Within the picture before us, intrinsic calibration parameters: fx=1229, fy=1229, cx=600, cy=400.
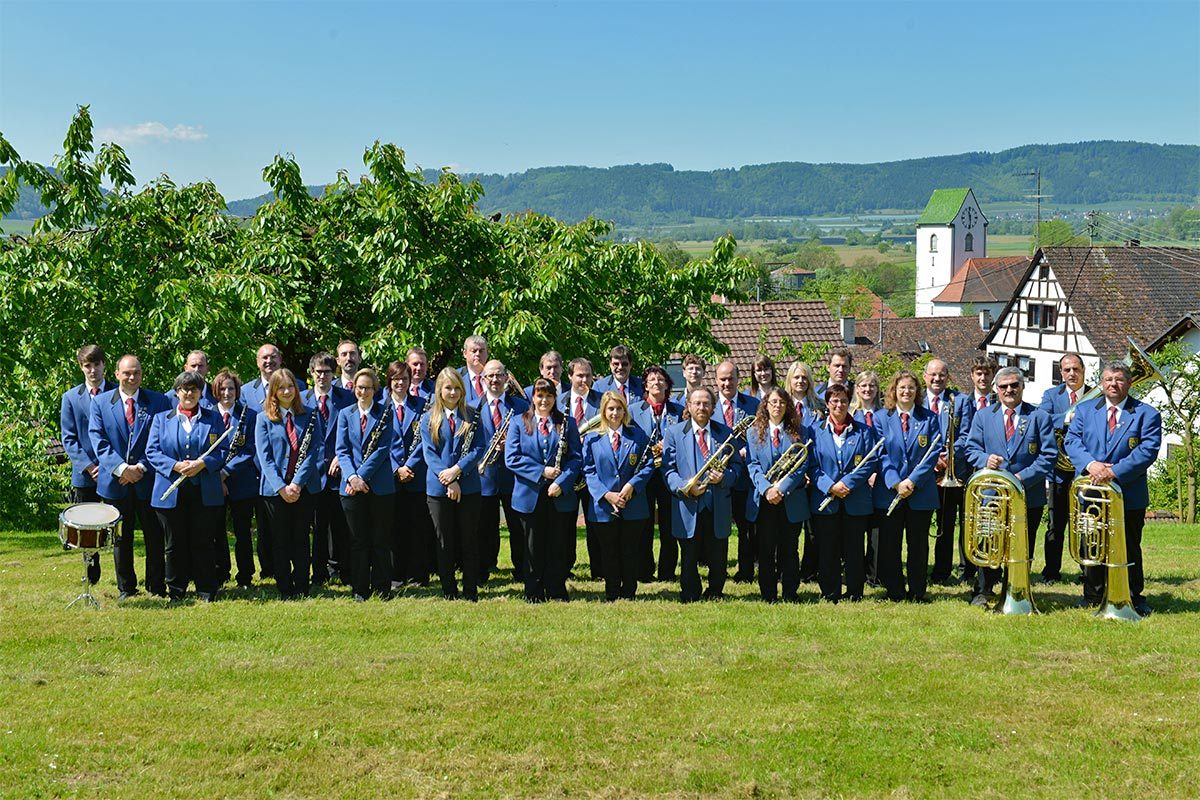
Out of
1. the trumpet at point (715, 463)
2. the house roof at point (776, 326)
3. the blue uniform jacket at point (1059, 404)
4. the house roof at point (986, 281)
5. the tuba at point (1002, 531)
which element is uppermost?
the house roof at point (986, 281)

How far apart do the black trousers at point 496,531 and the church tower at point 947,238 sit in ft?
450

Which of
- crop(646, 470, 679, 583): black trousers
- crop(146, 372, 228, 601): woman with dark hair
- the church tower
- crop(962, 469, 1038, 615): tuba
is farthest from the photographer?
the church tower

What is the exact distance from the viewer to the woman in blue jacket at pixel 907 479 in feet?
33.8

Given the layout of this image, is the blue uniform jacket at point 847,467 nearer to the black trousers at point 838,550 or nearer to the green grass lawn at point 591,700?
the black trousers at point 838,550

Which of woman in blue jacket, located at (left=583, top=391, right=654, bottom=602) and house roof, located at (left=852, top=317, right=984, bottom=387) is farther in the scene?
house roof, located at (left=852, top=317, right=984, bottom=387)

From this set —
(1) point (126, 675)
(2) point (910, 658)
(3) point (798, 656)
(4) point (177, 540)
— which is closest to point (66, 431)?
(4) point (177, 540)

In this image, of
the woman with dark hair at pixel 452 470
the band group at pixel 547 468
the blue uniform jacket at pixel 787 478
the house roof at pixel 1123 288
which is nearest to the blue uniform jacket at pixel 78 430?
the band group at pixel 547 468

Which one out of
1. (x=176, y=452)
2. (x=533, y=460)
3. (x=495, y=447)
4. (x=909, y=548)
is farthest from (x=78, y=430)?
(x=909, y=548)

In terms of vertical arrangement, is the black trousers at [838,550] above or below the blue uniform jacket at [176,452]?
below

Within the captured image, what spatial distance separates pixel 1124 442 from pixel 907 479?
5.59 ft

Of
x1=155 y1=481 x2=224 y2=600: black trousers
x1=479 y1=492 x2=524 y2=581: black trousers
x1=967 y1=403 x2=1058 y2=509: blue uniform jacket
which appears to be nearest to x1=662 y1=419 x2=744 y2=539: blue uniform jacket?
x1=479 y1=492 x2=524 y2=581: black trousers

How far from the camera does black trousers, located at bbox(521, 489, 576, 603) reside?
1038 cm

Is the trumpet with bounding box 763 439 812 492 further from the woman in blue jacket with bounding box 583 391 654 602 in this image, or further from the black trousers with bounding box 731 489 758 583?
the black trousers with bounding box 731 489 758 583

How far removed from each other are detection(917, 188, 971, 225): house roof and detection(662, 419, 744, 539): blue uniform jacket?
470 feet
